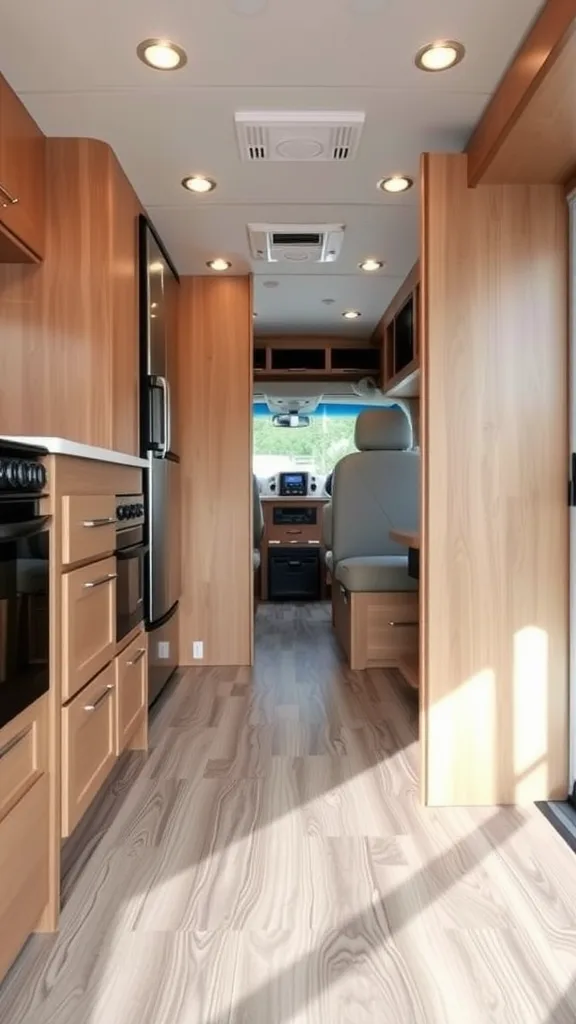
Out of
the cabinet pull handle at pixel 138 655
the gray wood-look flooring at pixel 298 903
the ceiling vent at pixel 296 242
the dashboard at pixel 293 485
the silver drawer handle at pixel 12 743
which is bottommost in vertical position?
the gray wood-look flooring at pixel 298 903

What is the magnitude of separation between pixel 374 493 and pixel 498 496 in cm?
207

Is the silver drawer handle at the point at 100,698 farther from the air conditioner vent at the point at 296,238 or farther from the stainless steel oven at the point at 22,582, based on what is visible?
the air conditioner vent at the point at 296,238

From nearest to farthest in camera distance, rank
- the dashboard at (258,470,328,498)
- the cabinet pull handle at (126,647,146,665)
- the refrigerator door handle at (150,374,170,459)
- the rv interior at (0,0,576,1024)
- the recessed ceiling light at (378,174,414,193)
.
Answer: the rv interior at (0,0,576,1024), the cabinet pull handle at (126,647,146,665), the recessed ceiling light at (378,174,414,193), the refrigerator door handle at (150,374,170,459), the dashboard at (258,470,328,498)

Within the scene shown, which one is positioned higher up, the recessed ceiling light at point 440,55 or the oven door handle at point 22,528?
the recessed ceiling light at point 440,55

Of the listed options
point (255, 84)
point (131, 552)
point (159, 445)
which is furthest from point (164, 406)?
point (255, 84)

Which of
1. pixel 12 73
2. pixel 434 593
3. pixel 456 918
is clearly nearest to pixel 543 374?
pixel 434 593

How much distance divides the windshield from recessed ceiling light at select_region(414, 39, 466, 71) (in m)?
5.12

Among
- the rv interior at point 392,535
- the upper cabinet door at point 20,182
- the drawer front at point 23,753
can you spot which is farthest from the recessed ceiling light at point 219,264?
the drawer front at point 23,753

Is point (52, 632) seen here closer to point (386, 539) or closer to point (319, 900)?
point (319, 900)

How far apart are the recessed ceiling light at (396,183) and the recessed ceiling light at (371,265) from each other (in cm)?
84

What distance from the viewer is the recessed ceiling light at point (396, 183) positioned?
8.23 ft

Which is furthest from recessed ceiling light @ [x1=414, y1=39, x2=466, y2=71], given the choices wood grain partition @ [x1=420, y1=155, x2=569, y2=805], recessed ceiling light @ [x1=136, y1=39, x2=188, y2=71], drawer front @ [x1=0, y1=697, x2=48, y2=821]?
drawer front @ [x1=0, y1=697, x2=48, y2=821]

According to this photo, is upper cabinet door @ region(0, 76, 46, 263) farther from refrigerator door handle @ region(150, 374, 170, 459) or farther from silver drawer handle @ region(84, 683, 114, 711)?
silver drawer handle @ region(84, 683, 114, 711)

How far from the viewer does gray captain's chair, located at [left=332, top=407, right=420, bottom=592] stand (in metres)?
4.07
